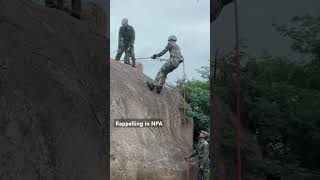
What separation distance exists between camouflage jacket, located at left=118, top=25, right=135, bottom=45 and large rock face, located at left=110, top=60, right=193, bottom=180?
64cm

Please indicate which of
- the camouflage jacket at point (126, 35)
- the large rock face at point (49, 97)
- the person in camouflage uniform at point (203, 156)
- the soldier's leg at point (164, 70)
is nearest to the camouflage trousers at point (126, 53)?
the camouflage jacket at point (126, 35)

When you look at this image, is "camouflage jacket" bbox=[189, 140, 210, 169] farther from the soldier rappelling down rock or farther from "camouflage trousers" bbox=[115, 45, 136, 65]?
"camouflage trousers" bbox=[115, 45, 136, 65]

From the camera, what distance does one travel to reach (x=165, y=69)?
14.2 metres

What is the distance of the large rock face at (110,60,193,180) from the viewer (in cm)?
1141

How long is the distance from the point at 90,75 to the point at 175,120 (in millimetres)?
8771

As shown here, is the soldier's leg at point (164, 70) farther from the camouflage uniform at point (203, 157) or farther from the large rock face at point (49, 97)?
the large rock face at point (49, 97)

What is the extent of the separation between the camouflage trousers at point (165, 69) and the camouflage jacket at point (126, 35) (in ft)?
3.38

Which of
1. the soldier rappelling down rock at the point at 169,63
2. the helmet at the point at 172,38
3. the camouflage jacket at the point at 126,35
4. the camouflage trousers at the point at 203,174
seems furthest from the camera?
the camouflage jacket at the point at 126,35

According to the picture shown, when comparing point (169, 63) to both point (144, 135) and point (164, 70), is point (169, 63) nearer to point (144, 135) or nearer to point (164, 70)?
point (164, 70)

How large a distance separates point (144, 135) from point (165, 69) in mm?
2363

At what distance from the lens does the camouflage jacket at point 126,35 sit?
47.7 ft

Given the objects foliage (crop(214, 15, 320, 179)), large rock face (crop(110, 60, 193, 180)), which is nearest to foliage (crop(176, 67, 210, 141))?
large rock face (crop(110, 60, 193, 180))

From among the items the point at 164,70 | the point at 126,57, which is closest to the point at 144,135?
the point at 164,70

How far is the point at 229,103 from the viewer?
776 centimetres
